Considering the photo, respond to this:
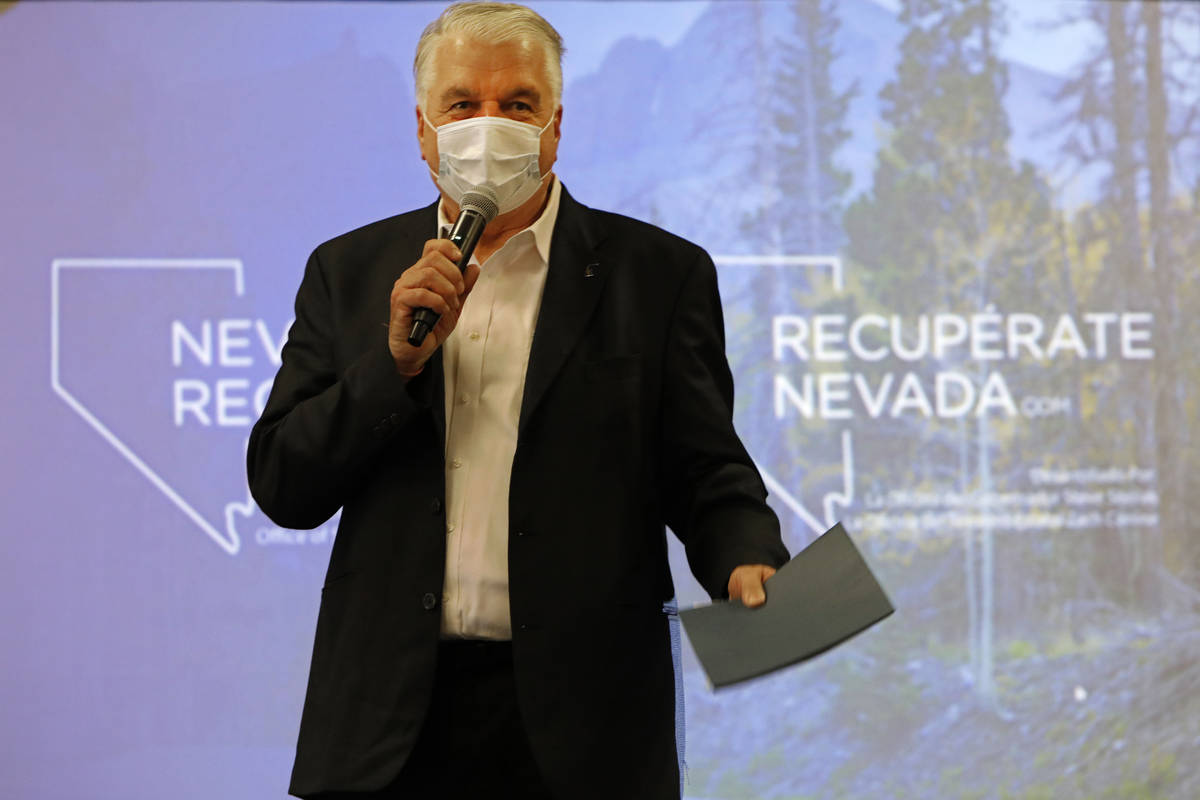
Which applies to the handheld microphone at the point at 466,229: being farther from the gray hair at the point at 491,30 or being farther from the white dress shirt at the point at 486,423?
the gray hair at the point at 491,30

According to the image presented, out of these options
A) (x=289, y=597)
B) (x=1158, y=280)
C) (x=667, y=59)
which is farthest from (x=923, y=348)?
(x=289, y=597)

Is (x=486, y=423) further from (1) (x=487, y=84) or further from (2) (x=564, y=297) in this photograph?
(1) (x=487, y=84)

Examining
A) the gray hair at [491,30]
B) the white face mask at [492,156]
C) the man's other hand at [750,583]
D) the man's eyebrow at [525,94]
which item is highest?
the gray hair at [491,30]

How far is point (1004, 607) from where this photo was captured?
12.7 ft

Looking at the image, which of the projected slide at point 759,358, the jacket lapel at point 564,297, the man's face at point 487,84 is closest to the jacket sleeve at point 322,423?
the jacket lapel at point 564,297

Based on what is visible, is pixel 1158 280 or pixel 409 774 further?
pixel 1158 280

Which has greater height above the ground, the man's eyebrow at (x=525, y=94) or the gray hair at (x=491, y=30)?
the gray hair at (x=491, y=30)

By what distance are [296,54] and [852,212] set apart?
5.82 feet

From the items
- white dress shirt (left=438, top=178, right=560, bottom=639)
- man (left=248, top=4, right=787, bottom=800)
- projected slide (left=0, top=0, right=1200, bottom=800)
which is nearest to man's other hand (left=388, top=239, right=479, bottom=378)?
man (left=248, top=4, right=787, bottom=800)

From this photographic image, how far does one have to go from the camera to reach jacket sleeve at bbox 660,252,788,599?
163 cm

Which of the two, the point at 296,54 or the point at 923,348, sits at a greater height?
the point at 296,54

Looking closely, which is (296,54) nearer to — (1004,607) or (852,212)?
(852,212)

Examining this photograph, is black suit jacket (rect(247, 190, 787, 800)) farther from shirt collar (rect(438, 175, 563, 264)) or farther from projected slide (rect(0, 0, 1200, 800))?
projected slide (rect(0, 0, 1200, 800))

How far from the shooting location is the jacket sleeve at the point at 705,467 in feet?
5.34
